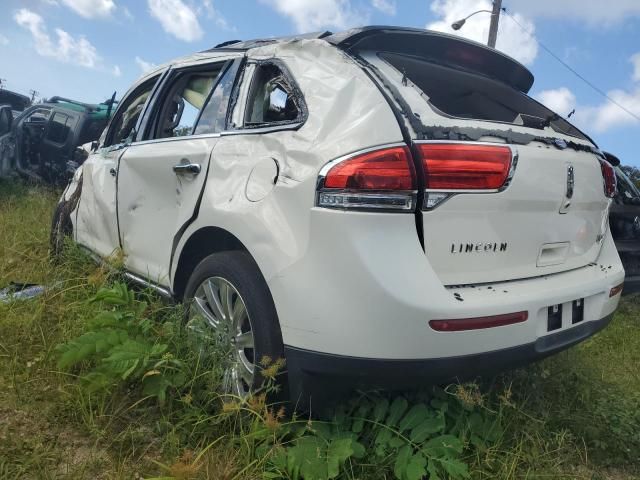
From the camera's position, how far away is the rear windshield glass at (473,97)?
7.30ft

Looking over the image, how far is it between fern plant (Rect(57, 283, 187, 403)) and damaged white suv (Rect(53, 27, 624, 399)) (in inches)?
9.4

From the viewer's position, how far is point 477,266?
6.46ft

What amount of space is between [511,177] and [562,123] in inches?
36.8

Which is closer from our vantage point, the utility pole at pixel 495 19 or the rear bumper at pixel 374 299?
the rear bumper at pixel 374 299

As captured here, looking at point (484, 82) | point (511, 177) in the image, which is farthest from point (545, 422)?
point (484, 82)

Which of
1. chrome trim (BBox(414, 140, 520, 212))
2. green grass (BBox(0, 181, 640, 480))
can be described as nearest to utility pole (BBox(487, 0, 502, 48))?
green grass (BBox(0, 181, 640, 480))

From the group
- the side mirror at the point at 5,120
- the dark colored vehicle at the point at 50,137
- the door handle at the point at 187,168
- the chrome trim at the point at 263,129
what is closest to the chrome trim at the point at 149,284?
the door handle at the point at 187,168

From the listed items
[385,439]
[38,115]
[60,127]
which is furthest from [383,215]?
[38,115]

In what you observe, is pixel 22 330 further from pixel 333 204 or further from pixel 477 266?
pixel 477 266

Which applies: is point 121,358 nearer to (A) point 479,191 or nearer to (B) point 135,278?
(B) point 135,278

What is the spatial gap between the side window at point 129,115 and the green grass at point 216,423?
117 cm

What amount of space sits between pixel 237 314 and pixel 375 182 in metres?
0.84

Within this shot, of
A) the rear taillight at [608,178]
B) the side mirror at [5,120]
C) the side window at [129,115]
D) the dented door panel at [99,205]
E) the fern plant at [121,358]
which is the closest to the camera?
the fern plant at [121,358]

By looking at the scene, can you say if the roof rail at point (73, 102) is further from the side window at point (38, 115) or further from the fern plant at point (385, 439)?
the fern plant at point (385, 439)
